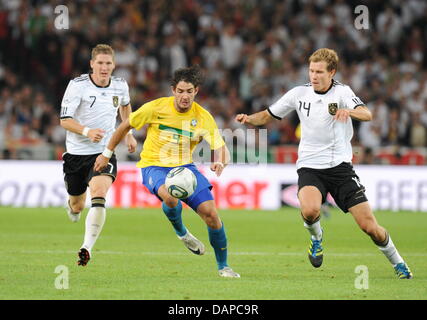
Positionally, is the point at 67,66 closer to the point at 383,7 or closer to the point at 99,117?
the point at 383,7

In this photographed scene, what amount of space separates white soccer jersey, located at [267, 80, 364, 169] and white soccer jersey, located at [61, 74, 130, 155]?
8.94 ft

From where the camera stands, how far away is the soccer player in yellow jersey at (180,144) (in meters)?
9.82

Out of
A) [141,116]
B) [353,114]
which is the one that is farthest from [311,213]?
[141,116]

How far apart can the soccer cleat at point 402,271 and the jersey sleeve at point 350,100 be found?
1.67 metres

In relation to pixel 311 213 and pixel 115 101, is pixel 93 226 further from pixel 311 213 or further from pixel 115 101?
pixel 311 213

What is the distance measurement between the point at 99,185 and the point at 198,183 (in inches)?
57.0

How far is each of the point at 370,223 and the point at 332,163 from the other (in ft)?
2.56

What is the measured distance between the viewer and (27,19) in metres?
23.3

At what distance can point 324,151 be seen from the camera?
33.0 ft

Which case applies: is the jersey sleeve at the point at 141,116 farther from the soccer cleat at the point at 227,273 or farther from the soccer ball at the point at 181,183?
the soccer cleat at the point at 227,273

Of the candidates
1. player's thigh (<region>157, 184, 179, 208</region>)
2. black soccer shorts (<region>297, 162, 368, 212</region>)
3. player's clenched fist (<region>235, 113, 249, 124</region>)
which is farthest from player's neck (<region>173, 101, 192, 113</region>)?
black soccer shorts (<region>297, 162, 368, 212</region>)

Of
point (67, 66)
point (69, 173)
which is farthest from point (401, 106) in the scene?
point (69, 173)

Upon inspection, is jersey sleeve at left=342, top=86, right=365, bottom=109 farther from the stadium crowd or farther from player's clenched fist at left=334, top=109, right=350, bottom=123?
the stadium crowd
